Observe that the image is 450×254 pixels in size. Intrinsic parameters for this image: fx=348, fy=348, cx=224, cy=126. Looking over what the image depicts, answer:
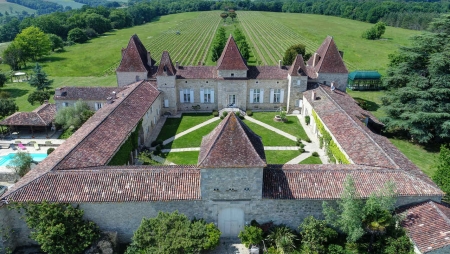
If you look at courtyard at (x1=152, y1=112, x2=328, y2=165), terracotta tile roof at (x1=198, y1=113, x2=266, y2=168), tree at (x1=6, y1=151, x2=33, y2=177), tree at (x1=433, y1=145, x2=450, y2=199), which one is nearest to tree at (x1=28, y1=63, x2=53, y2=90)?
courtyard at (x1=152, y1=112, x2=328, y2=165)

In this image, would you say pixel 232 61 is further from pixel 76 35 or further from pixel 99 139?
pixel 76 35

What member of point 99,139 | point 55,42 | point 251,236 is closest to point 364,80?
point 251,236

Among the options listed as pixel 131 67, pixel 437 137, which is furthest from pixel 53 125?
pixel 437 137

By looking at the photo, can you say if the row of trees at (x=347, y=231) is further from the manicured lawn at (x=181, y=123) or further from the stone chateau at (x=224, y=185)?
the manicured lawn at (x=181, y=123)

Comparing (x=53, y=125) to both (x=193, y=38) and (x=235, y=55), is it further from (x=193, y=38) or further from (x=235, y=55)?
(x=193, y=38)

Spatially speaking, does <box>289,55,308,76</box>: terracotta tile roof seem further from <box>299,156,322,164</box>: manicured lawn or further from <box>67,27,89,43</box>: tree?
<box>67,27,89,43</box>: tree

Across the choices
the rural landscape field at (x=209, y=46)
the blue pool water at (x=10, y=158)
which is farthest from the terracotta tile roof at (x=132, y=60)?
the rural landscape field at (x=209, y=46)

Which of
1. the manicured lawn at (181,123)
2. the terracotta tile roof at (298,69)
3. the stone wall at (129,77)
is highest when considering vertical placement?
the terracotta tile roof at (298,69)
